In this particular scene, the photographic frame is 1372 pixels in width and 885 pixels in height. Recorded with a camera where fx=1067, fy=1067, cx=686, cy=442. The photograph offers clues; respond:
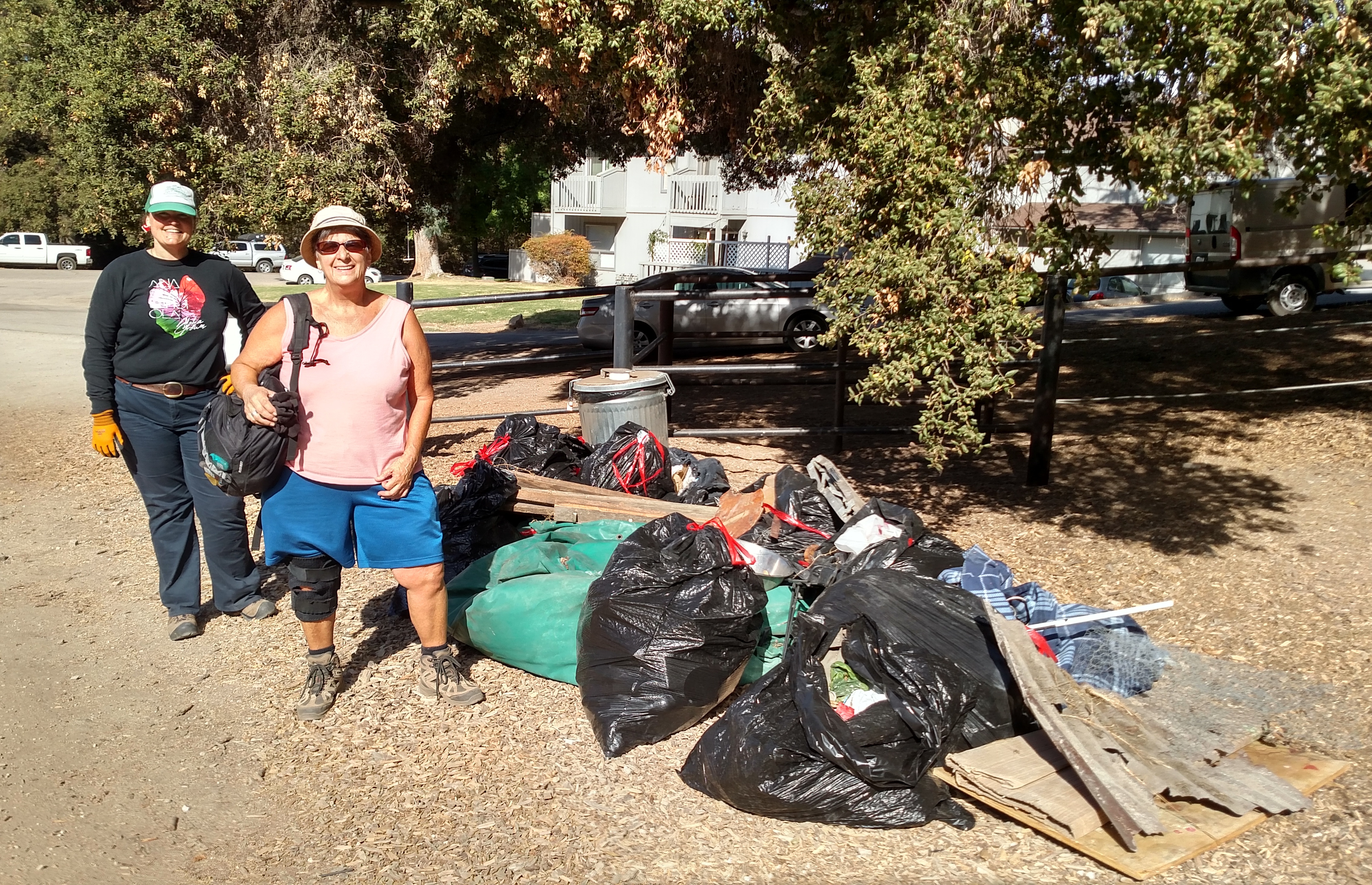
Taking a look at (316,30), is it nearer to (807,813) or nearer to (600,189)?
(807,813)

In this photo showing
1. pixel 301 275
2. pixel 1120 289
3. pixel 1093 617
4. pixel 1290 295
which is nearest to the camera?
pixel 1093 617

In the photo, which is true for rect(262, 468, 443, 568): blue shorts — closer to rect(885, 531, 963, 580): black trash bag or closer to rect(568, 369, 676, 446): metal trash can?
rect(885, 531, 963, 580): black trash bag

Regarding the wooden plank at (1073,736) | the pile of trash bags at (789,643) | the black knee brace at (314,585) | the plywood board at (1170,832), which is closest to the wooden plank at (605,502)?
the pile of trash bags at (789,643)

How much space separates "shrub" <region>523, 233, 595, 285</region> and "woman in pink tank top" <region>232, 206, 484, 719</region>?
33.5m

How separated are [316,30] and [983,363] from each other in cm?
780

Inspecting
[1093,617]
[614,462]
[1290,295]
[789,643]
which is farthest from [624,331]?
[1290,295]

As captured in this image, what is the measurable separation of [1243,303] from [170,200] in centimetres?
1394

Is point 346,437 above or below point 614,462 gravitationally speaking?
above

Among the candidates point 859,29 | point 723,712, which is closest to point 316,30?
point 859,29

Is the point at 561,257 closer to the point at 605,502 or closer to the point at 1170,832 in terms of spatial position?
the point at 605,502

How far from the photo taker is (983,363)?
16.1 feet

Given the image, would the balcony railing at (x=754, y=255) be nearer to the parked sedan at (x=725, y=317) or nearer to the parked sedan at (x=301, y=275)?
the parked sedan at (x=301, y=275)

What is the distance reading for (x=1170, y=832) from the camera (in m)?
3.10

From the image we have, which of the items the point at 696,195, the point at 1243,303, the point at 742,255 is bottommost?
the point at 1243,303
